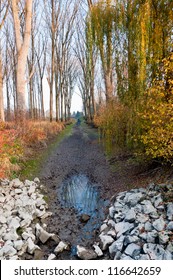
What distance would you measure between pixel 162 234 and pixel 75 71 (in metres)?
36.0

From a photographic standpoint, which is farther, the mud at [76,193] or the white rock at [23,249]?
the mud at [76,193]

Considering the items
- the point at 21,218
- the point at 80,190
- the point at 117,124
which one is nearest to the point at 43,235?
the point at 21,218

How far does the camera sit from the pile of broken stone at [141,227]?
3162 millimetres

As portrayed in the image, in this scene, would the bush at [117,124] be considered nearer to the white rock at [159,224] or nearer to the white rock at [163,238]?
the white rock at [159,224]

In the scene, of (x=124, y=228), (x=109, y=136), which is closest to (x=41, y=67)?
(x=109, y=136)

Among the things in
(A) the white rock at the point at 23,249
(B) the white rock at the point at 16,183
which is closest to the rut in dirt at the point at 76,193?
(A) the white rock at the point at 23,249

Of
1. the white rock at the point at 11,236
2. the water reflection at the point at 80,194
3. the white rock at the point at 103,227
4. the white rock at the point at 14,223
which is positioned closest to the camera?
the white rock at the point at 11,236

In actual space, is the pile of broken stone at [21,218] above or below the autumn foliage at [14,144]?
below

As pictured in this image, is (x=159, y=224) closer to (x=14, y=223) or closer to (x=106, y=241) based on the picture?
(x=106, y=241)

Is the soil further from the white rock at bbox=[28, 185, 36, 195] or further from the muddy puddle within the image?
the white rock at bbox=[28, 185, 36, 195]

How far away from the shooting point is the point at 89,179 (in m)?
7.20

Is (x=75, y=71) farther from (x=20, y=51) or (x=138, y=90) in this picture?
(x=138, y=90)

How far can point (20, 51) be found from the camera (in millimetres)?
9492

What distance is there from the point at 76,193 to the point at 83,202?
0.62m
